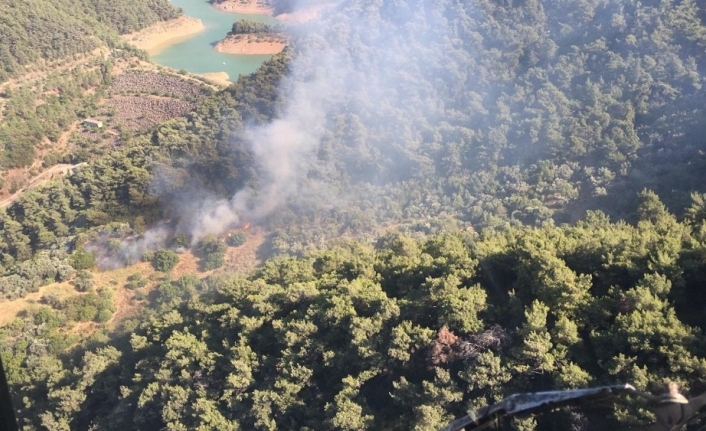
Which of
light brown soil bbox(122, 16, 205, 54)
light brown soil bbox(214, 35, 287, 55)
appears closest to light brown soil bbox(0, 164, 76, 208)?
light brown soil bbox(214, 35, 287, 55)

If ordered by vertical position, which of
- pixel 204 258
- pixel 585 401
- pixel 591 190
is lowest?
pixel 204 258

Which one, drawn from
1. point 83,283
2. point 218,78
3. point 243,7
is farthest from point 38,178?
point 243,7

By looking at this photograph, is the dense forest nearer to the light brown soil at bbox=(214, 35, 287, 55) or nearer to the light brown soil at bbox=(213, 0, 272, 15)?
the light brown soil at bbox=(214, 35, 287, 55)

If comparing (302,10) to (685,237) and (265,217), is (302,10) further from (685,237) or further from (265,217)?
(685,237)

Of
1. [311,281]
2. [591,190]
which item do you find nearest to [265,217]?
[311,281]

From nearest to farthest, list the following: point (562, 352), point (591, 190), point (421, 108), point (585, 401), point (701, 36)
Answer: point (585, 401) → point (562, 352) → point (591, 190) → point (701, 36) → point (421, 108)

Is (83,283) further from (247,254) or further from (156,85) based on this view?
(156,85)
